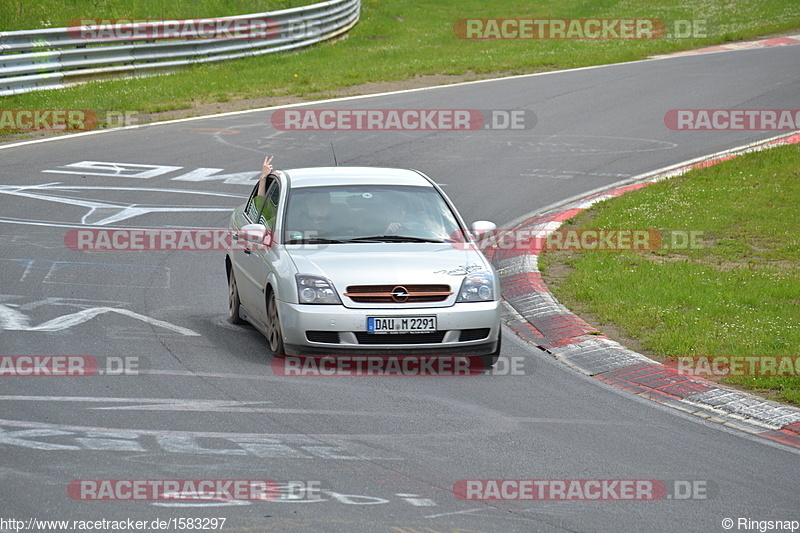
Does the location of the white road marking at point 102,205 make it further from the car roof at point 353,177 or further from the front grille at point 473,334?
the front grille at point 473,334

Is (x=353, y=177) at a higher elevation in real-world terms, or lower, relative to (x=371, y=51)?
lower

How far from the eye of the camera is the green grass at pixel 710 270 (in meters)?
9.48

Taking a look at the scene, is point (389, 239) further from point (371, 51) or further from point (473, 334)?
point (371, 51)

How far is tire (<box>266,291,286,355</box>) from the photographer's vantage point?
8.77 m

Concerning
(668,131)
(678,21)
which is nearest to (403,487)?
(668,131)

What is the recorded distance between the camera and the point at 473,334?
8.64m

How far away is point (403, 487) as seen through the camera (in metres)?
6.14

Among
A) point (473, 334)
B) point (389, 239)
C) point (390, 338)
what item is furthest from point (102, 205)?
point (473, 334)

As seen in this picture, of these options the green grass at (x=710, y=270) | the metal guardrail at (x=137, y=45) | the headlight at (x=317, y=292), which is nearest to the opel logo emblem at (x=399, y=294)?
the headlight at (x=317, y=292)

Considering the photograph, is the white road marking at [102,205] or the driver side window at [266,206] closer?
the driver side window at [266,206]

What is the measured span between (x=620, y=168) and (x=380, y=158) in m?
4.00

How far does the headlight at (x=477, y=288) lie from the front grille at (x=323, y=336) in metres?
1.04

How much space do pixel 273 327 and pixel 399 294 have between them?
A: 1.16 m

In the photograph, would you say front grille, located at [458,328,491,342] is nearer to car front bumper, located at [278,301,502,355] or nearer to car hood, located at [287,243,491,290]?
car front bumper, located at [278,301,502,355]
